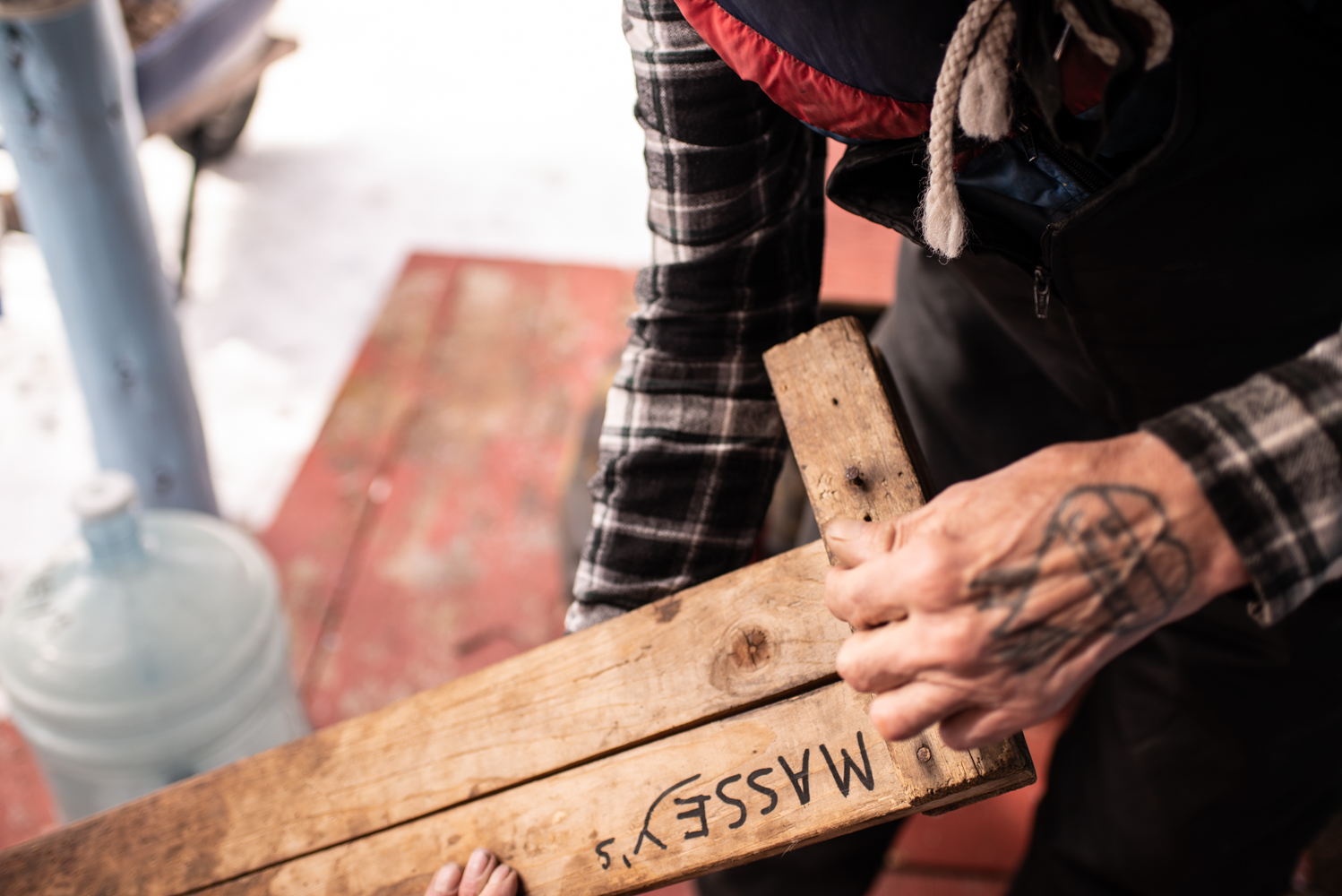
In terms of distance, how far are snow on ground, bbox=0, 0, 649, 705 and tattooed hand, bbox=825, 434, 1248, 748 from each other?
2140 millimetres

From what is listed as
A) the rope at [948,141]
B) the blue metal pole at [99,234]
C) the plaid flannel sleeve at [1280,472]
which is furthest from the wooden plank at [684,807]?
the blue metal pole at [99,234]

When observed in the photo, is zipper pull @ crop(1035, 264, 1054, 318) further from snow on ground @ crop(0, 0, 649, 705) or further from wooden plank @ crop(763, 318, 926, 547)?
snow on ground @ crop(0, 0, 649, 705)

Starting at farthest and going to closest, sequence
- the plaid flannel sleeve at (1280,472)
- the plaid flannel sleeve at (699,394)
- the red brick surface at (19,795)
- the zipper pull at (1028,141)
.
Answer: the red brick surface at (19,795) → the plaid flannel sleeve at (699,394) → the zipper pull at (1028,141) → the plaid flannel sleeve at (1280,472)

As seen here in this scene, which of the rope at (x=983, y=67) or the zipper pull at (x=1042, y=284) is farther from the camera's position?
the zipper pull at (x=1042, y=284)

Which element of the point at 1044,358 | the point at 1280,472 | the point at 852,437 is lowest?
the point at 1044,358

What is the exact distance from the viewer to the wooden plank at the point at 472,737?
0.79 metres

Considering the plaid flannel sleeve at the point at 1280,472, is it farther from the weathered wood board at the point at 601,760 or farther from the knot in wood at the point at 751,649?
the knot in wood at the point at 751,649

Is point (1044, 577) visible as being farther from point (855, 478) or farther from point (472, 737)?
point (472, 737)

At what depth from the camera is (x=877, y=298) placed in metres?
1.97

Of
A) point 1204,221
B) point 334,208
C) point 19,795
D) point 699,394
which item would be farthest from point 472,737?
point 334,208

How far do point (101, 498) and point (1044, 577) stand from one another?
1.30 m

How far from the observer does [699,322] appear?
952mm

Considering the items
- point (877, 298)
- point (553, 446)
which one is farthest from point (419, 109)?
point (877, 298)

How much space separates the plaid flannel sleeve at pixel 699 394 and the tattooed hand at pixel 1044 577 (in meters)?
0.38
